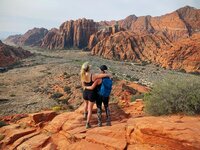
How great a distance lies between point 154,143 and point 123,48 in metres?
74.4

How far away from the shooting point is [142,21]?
502 ft

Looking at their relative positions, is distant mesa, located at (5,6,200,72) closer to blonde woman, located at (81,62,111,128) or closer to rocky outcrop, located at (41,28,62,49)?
rocky outcrop, located at (41,28,62,49)

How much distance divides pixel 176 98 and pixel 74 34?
4619 inches

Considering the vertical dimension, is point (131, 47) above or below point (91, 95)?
below

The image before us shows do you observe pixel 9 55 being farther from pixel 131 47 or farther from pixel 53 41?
pixel 53 41

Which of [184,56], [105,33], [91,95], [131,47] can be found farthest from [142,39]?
[91,95]

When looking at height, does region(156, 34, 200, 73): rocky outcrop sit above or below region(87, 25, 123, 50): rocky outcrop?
below

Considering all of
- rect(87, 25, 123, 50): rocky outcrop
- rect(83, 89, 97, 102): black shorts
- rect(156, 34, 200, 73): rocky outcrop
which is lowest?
rect(156, 34, 200, 73): rocky outcrop

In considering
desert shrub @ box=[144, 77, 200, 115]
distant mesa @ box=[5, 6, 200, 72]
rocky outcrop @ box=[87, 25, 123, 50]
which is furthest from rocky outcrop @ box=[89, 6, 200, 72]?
desert shrub @ box=[144, 77, 200, 115]

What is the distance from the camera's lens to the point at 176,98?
8.00m

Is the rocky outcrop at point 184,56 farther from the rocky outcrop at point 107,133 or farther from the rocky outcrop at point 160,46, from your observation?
the rocky outcrop at point 107,133

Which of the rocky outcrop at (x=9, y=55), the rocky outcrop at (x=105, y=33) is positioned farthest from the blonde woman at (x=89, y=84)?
the rocky outcrop at (x=105, y=33)

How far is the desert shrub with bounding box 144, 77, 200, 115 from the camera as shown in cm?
769

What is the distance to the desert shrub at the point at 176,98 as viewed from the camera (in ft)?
25.2
